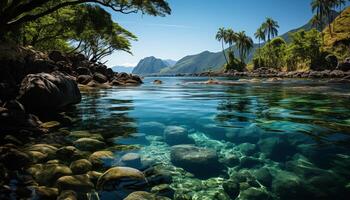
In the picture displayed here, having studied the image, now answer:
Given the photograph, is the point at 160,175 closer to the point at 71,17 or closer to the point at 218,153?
the point at 218,153

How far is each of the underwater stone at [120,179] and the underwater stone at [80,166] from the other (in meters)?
0.56

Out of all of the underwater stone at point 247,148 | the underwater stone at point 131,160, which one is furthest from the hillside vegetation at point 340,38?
the underwater stone at point 131,160

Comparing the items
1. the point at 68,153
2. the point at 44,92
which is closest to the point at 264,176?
the point at 68,153

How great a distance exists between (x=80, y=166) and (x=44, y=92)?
644cm

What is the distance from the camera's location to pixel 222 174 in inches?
237

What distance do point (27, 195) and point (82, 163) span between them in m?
1.37

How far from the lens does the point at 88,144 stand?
7402 mm

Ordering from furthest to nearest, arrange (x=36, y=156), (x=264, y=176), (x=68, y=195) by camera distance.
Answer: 1. (x=36, y=156)
2. (x=264, y=176)
3. (x=68, y=195)

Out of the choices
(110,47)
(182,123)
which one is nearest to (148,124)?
(182,123)

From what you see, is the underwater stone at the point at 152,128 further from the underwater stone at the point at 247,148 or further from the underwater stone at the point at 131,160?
the underwater stone at the point at 247,148

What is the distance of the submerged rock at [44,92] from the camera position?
10.9m

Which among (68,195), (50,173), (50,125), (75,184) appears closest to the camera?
(68,195)

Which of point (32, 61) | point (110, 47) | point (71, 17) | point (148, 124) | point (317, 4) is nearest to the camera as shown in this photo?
point (148, 124)

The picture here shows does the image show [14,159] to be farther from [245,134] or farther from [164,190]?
[245,134]
